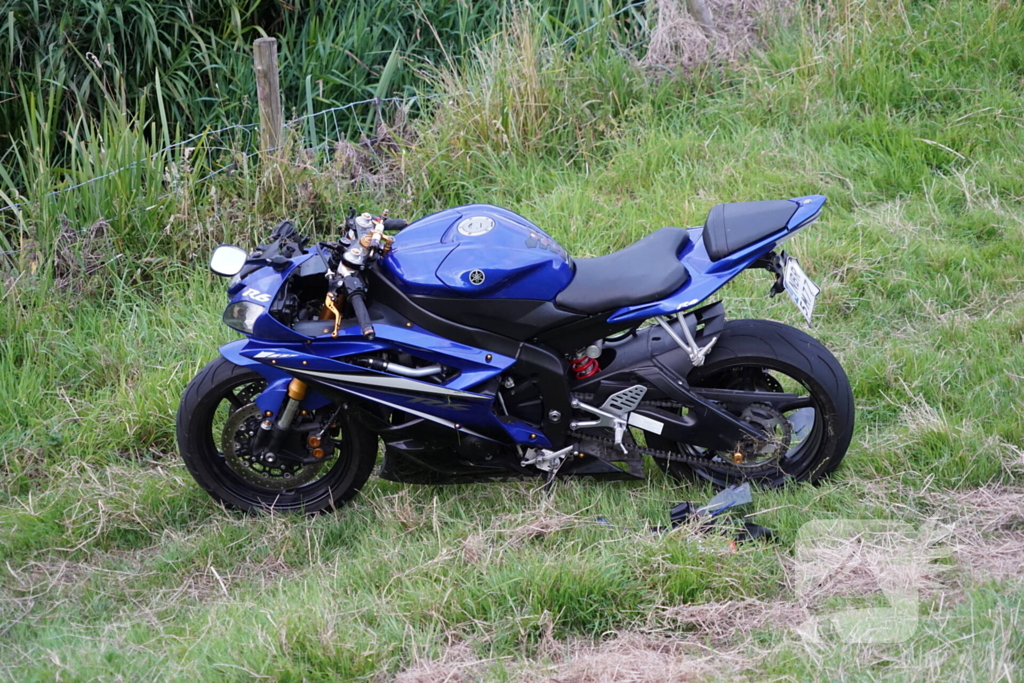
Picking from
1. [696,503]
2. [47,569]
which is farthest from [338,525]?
[696,503]

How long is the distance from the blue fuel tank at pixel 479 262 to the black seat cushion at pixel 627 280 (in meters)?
0.06

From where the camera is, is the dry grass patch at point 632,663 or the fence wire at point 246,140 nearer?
the dry grass patch at point 632,663

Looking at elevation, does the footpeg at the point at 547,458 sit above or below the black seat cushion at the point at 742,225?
below

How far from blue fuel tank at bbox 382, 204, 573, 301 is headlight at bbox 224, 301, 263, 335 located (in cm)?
49

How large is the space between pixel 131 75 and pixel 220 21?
741mm

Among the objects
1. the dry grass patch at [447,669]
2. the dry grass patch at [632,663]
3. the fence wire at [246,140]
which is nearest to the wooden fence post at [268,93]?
the fence wire at [246,140]

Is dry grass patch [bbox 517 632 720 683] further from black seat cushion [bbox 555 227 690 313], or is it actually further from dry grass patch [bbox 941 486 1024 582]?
black seat cushion [bbox 555 227 690 313]

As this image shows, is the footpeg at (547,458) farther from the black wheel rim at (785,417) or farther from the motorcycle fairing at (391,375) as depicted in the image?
the black wheel rim at (785,417)

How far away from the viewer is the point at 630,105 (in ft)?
22.1

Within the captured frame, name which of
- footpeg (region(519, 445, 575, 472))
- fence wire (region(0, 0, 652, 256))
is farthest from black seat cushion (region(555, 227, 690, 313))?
fence wire (region(0, 0, 652, 256))

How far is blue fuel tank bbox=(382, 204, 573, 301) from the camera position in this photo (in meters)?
3.66

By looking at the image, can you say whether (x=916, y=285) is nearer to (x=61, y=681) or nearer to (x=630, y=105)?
(x=630, y=105)

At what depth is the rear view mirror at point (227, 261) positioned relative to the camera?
371 cm

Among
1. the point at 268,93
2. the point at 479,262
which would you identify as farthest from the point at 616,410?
the point at 268,93
